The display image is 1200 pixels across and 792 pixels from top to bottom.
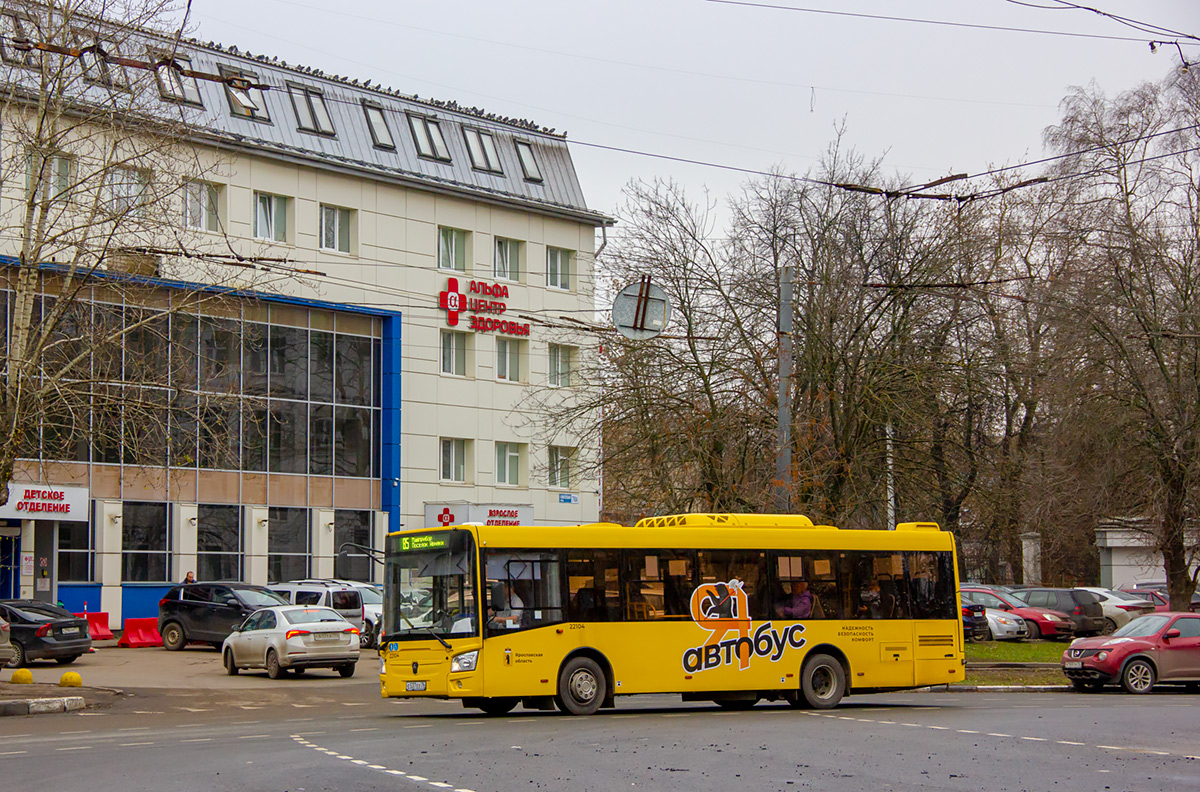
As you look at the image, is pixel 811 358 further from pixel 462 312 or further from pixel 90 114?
pixel 462 312

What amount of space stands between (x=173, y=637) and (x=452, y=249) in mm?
17159

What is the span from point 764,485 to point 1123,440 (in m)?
11.8

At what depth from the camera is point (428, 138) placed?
151ft

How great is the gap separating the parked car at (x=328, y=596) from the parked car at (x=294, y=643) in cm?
545

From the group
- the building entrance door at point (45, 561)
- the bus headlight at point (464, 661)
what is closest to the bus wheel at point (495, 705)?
the bus headlight at point (464, 661)

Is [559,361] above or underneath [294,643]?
above

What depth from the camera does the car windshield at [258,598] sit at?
105 ft

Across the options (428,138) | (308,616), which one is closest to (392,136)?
(428,138)

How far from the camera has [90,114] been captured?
21141 millimetres

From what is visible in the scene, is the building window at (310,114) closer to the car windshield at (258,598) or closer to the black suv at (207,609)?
the black suv at (207,609)

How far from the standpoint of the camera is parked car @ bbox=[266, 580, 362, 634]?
3309cm

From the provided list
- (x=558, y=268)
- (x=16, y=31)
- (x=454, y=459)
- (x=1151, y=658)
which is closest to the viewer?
(x=16, y=31)

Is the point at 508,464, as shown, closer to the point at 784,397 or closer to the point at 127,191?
the point at 784,397

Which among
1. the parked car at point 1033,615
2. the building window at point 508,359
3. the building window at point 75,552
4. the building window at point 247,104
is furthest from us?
the building window at point 508,359
